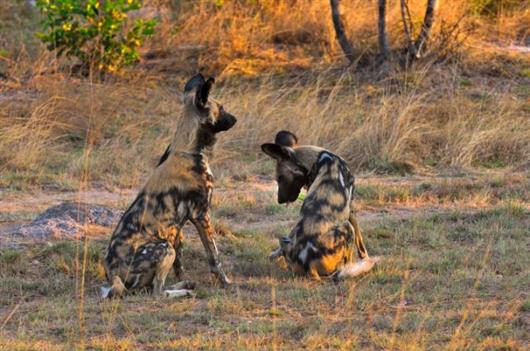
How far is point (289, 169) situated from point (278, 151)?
16 cm

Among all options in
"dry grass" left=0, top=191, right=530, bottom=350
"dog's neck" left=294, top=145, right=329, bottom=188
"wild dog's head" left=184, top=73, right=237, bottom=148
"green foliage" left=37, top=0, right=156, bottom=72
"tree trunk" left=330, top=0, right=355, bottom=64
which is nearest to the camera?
"dry grass" left=0, top=191, right=530, bottom=350

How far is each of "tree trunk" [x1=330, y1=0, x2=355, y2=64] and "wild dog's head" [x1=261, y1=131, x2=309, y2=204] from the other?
645cm

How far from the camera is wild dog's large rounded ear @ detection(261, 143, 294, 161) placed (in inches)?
235

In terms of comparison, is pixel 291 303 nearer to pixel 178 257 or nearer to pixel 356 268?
pixel 356 268

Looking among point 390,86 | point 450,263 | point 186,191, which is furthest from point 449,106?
point 186,191

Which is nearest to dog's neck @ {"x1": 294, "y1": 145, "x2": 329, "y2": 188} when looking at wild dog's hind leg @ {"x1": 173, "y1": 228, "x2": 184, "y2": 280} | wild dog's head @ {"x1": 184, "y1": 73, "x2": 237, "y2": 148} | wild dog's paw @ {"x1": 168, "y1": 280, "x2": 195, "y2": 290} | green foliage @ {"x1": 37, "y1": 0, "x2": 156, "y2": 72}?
wild dog's head @ {"x1": 184, "y1": 73, "x2": 237, "y2": 148}

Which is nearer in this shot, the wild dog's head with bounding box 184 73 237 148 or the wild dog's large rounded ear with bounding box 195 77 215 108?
the wild dog's large rounded ear with bounding box 195 77 215 108

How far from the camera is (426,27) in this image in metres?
12.1

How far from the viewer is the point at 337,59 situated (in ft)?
42.2

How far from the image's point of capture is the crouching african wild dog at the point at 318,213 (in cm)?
582

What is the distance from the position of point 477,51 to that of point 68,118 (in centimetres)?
532

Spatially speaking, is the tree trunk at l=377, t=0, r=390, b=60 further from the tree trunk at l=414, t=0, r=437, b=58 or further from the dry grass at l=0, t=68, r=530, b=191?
the dry grass at l=0, t=68, r=530, b=191

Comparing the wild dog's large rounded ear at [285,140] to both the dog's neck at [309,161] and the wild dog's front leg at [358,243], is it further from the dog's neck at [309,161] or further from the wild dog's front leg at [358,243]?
the wild dog's front leg at [358,243]

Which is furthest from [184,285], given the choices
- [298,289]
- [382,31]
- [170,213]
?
[382,31]
